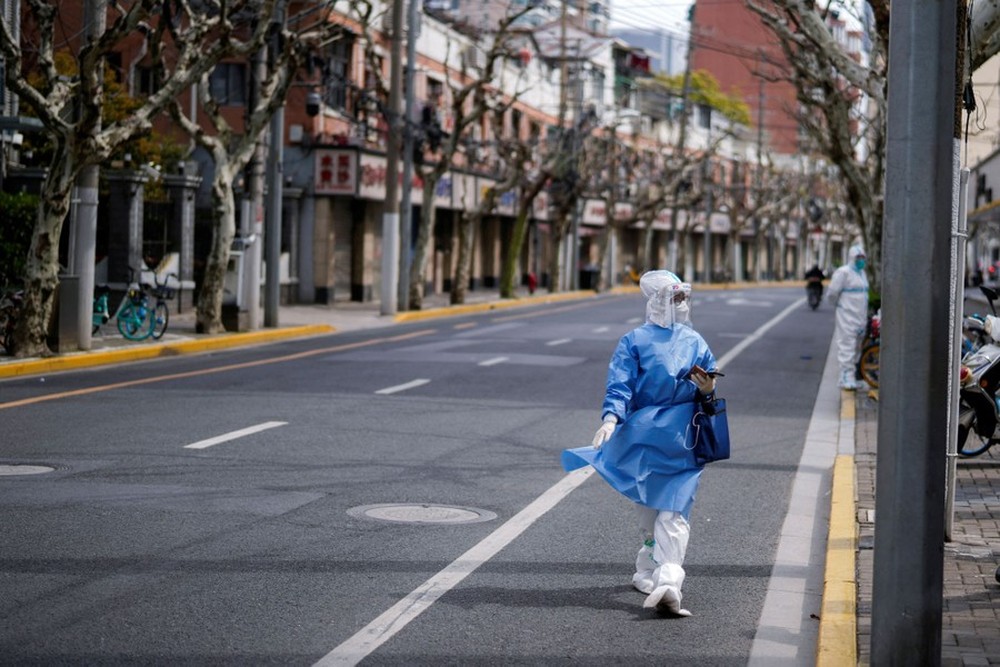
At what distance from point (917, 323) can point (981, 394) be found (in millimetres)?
7677

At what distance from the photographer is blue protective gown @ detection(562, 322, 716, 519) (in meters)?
7.81

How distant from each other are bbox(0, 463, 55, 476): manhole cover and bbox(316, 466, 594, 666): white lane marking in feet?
11.7

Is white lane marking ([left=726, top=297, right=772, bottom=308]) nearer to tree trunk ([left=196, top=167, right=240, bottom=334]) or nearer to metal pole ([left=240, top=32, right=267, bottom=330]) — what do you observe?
metal pole ([left=240, top=32, right=267, bottom=330])

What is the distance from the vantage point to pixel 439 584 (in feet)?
26.4

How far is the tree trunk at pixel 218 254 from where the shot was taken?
2809cm

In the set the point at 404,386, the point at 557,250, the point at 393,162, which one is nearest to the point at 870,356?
the point at 404,386

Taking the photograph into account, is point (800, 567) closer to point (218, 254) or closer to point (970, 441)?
point (970, 441)

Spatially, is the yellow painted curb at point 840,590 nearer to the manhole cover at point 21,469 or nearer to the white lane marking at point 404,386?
the manhole cover at point 21,469

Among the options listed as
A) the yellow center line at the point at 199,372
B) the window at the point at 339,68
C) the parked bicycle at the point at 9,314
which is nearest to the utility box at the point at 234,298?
the yellow center line at the point at 199,372

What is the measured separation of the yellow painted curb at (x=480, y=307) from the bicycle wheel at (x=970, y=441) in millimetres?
25166

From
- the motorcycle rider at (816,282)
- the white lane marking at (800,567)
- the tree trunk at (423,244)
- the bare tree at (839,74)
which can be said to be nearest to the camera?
the white lane marking at (800,567)

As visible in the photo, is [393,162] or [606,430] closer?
[606,430]

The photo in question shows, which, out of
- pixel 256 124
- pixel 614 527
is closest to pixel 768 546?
pixel 614 527

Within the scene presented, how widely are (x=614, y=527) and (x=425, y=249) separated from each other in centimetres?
3228
